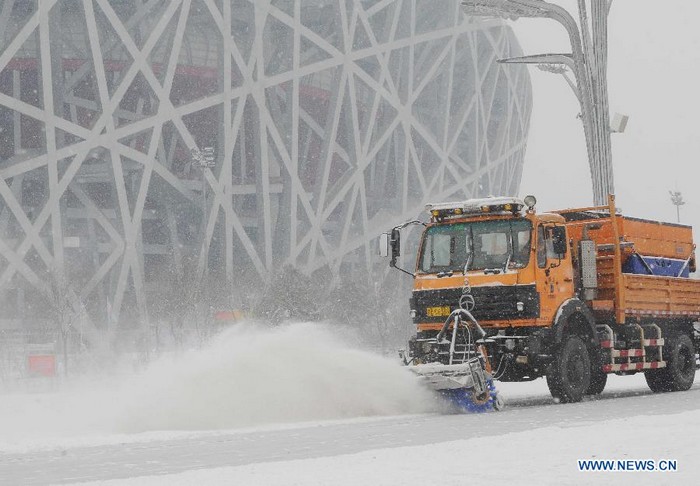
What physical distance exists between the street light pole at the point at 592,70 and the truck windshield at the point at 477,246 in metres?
6.52

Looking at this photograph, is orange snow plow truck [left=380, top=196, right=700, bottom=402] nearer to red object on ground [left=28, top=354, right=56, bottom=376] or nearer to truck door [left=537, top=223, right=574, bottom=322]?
truck door [left=537, top=223, right=574, bottom=322]

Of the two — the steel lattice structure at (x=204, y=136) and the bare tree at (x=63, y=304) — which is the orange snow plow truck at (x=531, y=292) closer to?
the bare tree at (x=63, y=304)

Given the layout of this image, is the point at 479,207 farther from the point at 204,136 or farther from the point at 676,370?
the point at 204,136

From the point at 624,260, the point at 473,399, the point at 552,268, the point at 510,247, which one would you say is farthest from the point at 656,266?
the point at 473,399

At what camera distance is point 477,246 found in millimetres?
17156

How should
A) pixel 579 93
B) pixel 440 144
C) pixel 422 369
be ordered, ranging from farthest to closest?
1. pixel 440 144
2. pixel 579 93
3. pixel 422 369

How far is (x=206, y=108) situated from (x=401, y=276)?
1396 cm

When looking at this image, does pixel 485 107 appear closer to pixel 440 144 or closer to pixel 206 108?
pixel 440 144

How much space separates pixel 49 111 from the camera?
53.3 m

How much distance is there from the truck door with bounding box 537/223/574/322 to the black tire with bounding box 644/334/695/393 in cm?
407

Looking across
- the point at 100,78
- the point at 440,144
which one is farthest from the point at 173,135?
the point at 440,144

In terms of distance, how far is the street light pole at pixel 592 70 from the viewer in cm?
2316

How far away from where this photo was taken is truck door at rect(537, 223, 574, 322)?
55.5 feet

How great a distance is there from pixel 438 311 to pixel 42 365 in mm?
20308
